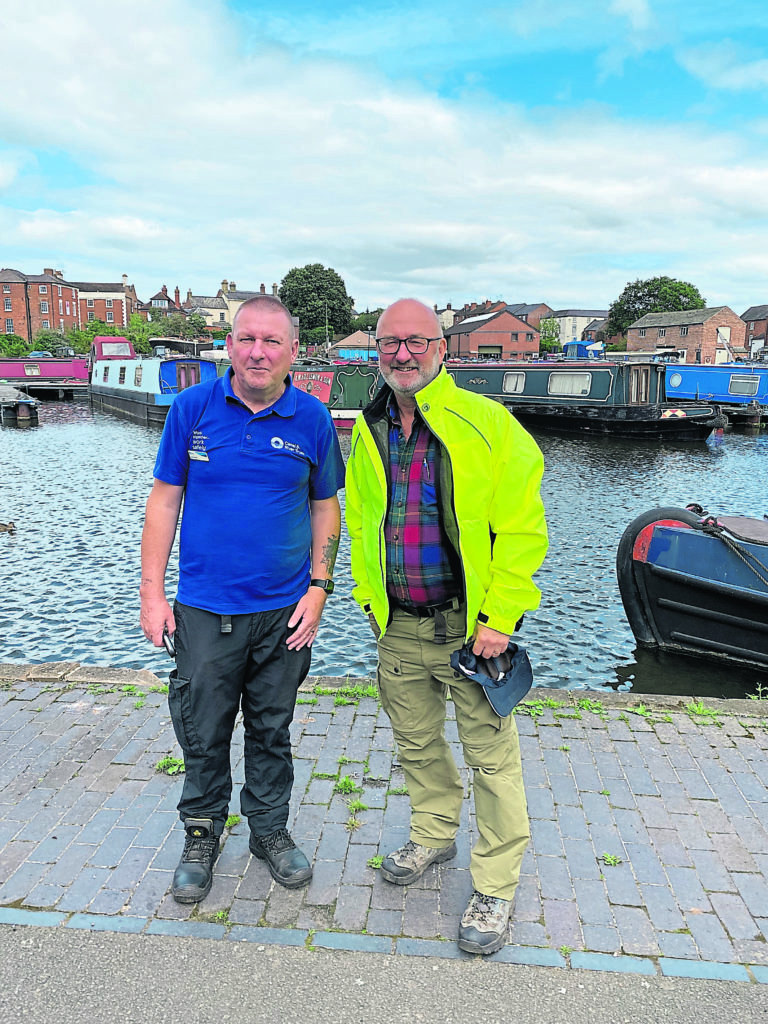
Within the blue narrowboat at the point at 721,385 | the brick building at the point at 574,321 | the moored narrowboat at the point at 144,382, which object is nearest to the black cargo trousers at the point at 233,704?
the moored narrowboat at the point at 144,382

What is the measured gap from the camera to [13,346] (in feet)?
208

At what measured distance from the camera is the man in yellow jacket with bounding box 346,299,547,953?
263 centimetres

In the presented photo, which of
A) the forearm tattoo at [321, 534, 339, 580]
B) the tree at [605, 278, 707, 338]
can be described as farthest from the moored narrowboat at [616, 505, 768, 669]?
the tree at [605, 278, 707, 338]

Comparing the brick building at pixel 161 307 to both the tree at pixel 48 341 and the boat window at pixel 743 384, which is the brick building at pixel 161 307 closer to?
the tree at pixel 48 341

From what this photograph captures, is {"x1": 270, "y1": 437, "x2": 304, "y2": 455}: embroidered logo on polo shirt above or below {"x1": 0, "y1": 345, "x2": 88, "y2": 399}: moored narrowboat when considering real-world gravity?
below

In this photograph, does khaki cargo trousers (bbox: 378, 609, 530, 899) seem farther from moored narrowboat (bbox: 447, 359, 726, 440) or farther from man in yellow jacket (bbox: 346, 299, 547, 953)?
moored narrowboat (bbox: 447, 359, 726, 440)

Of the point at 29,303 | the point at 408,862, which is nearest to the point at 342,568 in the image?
the point at 408,862

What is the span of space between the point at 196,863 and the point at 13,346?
70.1 meters

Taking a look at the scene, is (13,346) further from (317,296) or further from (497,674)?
(497,674)

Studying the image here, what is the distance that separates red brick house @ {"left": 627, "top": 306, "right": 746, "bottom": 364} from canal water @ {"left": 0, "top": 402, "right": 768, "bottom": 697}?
53.8m

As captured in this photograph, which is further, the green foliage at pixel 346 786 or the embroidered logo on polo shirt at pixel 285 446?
the green foliage at pixel 346 786

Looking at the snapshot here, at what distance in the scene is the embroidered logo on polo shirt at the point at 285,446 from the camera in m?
2.87

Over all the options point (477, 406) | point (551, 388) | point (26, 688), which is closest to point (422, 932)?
point (477, 406)

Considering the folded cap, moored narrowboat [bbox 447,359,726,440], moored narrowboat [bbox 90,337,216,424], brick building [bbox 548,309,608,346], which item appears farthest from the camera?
brick building [bbox 548,309,608,346]
